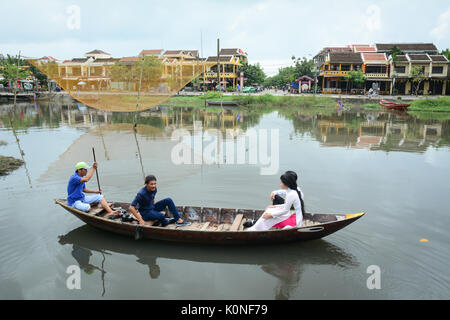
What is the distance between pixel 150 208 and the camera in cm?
555

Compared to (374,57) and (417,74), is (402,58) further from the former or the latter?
(417,74)

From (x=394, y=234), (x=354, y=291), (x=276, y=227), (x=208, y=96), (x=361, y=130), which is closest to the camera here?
(x=354, y=291)

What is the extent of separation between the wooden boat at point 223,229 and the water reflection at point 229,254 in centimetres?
18

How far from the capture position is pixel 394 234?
19.3ft

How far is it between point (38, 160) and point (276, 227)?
8.67 meters

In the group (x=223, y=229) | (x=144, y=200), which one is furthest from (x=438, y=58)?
(x=144, y=200)

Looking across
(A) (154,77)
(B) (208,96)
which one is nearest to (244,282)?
(A) (154,77)

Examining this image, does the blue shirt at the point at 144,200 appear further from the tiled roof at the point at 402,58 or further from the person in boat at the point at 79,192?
the tiled roof at the point at 402,58

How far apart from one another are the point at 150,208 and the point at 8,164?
21.0 feet

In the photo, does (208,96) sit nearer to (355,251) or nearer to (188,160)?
(188,160)

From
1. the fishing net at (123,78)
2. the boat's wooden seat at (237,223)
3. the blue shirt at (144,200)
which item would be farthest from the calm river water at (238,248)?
the fishing net at (123,78)

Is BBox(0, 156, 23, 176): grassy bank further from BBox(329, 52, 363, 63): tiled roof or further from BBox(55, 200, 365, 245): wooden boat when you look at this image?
BBox(329, 52, 363, 63): tiled roof

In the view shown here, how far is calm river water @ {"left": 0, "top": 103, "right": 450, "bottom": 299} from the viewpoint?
4516 millimetres

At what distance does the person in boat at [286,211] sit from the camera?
491cm
